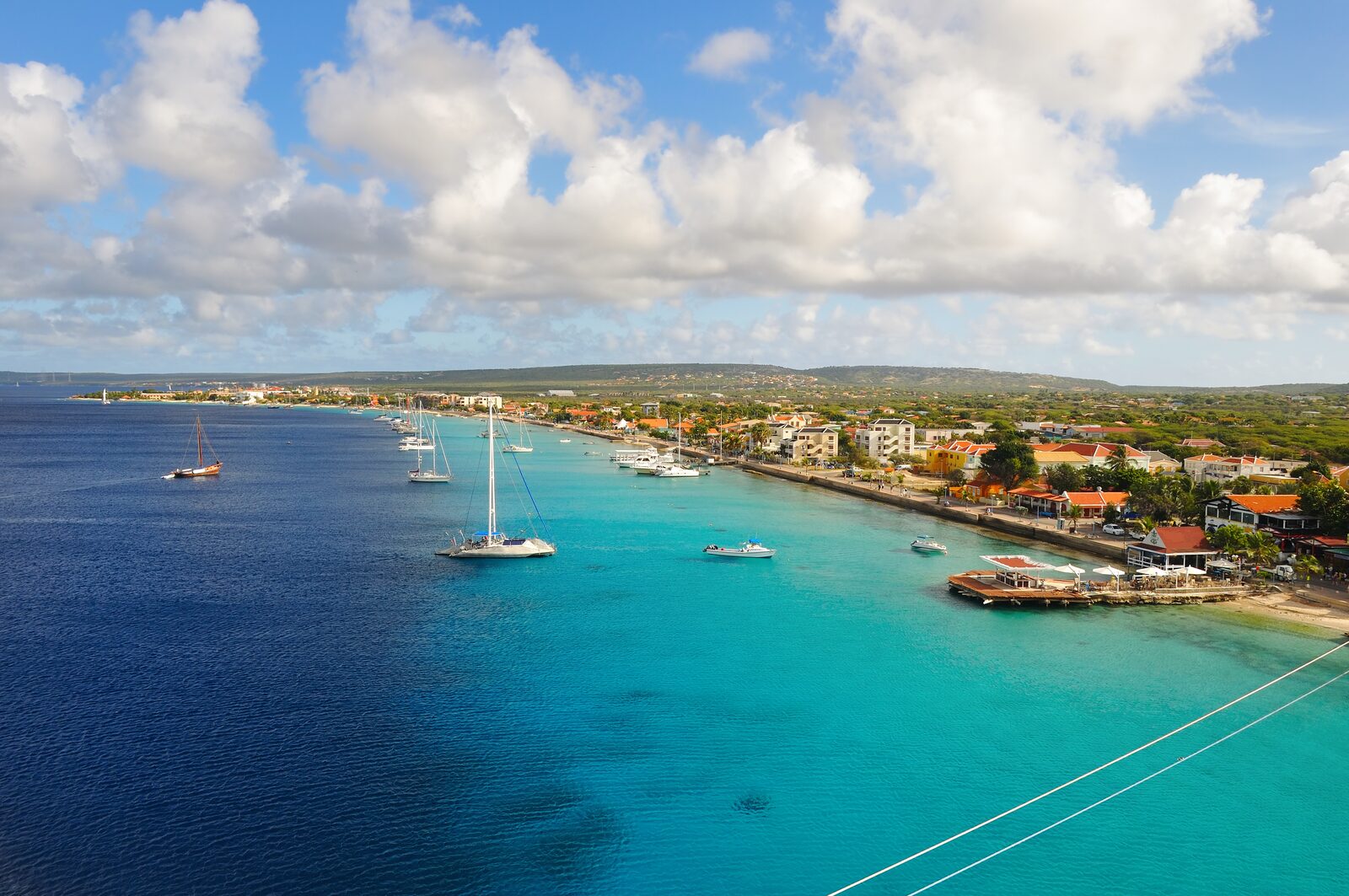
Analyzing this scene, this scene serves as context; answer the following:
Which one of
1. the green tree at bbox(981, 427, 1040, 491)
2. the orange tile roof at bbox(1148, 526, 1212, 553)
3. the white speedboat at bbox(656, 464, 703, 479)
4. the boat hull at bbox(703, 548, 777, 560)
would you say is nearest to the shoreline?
the orange tile roof at bbox(1148, 526, 1212, 553)

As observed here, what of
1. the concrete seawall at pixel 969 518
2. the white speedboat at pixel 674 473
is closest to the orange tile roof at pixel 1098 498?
the concrete seawall at pixel 969 518

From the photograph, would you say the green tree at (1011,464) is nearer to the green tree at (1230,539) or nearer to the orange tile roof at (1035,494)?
the orange tile roof at (1035,494)

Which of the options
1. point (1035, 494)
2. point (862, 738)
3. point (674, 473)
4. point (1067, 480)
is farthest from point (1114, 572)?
point (674, 473)

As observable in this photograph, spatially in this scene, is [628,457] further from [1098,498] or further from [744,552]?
[1098,498]

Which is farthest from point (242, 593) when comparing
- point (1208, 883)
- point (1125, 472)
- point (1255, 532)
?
point (1125, 472)

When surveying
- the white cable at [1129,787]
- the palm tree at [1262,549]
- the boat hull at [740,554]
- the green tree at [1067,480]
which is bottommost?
the white cable at [1129,787]

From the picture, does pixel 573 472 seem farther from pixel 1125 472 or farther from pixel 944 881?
pixel 944 881
